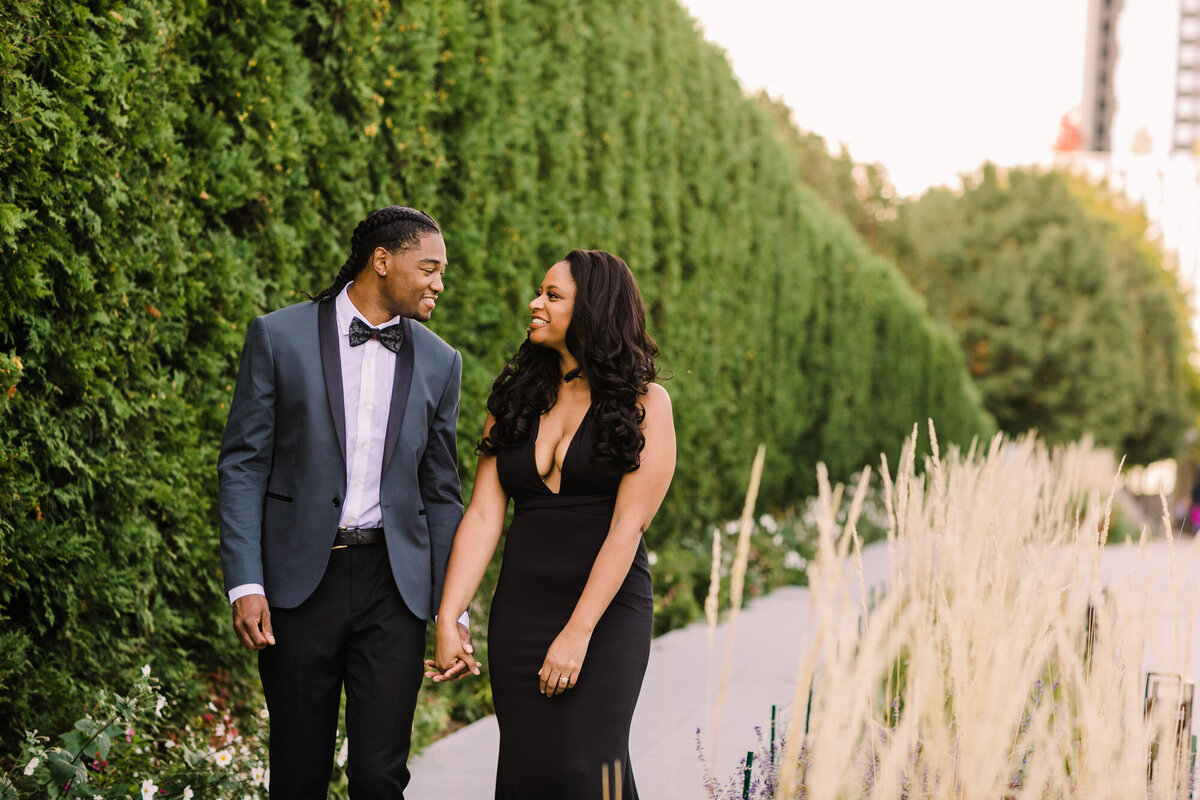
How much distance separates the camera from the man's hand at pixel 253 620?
2.56 m

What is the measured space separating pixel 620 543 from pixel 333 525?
68 centimetres

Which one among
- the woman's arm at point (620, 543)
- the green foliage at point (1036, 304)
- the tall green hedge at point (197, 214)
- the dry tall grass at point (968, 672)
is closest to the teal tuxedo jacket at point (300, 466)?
the woman's arm at point (620, 543)

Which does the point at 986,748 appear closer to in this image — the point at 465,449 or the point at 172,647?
the point at 172,647

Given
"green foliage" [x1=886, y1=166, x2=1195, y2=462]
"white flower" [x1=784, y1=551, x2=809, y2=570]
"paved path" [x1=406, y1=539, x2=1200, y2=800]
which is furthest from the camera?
"green foliage" [x1=886, y1=166, x2=1195, y2=462]

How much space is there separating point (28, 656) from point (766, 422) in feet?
27.1

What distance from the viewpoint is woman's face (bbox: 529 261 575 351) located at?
286cm

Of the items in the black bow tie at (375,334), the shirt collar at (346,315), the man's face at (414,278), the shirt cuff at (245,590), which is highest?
the man's face at (414,278)

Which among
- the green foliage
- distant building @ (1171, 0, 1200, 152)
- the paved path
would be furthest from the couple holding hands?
distant building @ (1171, 0, 1200, 152)

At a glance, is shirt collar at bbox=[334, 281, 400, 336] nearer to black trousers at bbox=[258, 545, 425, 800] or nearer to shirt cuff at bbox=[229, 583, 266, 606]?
black trousers at bbox=[258, 545, 425, 800]

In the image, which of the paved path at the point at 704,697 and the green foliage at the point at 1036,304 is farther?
the green foliage at the point at 1036,304

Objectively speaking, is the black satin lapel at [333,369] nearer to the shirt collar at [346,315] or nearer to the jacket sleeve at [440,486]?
the shirt collar at [346,315]

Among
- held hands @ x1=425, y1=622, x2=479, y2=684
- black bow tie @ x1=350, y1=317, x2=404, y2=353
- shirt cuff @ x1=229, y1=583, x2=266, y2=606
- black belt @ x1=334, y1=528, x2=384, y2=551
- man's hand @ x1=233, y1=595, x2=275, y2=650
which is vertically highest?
black bow tie @ x1=350, y1=317, x2=404, y2=353

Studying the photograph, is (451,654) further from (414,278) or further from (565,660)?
(414,278)

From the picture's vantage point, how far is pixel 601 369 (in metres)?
2.81
